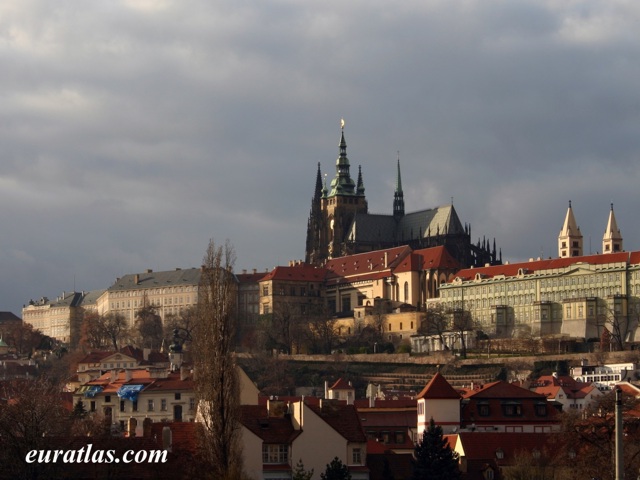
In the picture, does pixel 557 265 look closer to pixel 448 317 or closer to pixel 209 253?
pixel 448 317

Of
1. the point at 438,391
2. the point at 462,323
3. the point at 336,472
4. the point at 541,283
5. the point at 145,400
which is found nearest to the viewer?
the point at 336,472

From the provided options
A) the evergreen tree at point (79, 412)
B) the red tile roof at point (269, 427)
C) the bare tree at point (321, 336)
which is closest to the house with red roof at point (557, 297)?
the bare tree at point (321, 336)

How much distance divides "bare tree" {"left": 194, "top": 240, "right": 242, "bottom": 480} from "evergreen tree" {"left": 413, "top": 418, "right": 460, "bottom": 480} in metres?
7.65

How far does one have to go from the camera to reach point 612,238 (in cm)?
18950

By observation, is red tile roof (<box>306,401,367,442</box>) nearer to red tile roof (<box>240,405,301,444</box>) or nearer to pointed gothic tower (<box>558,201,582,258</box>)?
red tile roof (<box>240,405,301,444</box>)

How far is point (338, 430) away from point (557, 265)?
118 meters

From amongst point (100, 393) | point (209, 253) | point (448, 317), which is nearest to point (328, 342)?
point (448, 317)

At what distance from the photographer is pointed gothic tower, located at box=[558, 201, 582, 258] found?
193 metres

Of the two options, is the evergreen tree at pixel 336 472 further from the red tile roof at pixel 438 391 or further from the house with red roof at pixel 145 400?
the house with red roof at pixel 145 400

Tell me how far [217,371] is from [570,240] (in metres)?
130

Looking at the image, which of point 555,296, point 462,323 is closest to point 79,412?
point 462,323

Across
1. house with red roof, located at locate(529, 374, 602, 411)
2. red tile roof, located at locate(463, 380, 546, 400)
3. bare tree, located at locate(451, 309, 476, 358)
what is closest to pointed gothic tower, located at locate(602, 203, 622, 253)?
bare tree, located at locate(451, 309, 476, 358)

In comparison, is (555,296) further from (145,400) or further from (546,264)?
(145,400)

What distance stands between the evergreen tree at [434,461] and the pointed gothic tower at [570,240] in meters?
125
